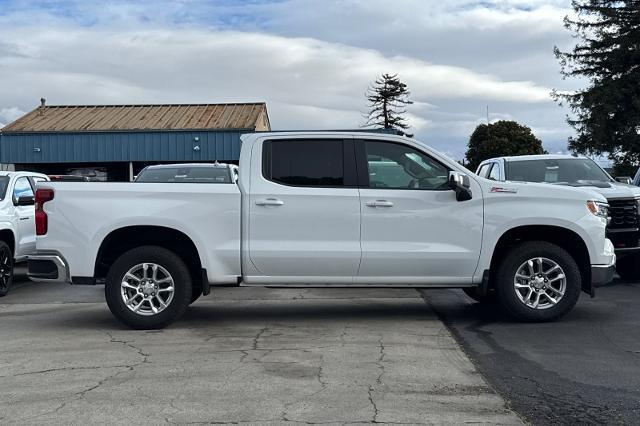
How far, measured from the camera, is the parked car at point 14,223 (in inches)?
402

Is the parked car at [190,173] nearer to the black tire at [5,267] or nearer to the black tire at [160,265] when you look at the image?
the black tire at [5,267]

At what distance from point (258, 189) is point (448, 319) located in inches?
106

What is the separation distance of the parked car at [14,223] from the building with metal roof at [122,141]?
Result: 2742 centimetres

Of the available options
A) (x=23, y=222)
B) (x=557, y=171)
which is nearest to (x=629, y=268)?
(x=557, y=171)

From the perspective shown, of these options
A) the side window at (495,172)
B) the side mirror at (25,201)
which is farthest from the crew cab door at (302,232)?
the side window at (495,172)

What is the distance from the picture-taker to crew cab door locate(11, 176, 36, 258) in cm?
1066

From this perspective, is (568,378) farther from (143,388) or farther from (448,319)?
(143,388)

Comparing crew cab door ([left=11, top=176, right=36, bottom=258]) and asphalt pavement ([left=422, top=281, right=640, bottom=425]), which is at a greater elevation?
crew cab door ([left=11, top=176, right=36, bottom=258])

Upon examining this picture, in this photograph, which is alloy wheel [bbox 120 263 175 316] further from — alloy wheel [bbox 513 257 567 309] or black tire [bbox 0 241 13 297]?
alloy wheel [bbox 513 257 567 309]

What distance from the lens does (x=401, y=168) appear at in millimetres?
7758

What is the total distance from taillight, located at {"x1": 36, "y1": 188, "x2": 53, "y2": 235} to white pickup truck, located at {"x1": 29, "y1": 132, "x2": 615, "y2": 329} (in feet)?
0.04

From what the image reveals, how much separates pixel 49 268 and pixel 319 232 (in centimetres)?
287

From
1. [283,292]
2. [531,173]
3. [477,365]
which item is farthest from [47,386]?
[531,173]

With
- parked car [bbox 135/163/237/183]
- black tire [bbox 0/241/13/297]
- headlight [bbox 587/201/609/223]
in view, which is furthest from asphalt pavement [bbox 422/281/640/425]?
black tire [bbox 0/241/13/297]
